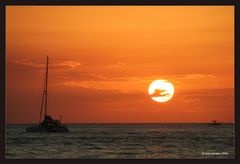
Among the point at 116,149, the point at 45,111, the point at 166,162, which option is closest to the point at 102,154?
the point at 116,149

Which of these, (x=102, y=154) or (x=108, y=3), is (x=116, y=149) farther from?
(x=108, y=3)

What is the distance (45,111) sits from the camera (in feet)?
282

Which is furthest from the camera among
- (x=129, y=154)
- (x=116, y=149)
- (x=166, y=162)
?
(x=116, y=149)

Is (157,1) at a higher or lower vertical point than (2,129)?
higher

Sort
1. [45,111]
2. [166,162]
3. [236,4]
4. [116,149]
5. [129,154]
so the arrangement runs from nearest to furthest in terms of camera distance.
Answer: [236,4] → [166,162] → [129,154] → [116,149] → [45,111]

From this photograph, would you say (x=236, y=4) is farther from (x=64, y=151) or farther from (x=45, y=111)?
(x=45, y=111)

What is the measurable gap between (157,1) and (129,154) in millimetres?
28446

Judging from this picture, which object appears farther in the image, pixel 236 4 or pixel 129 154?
pixel 129 154

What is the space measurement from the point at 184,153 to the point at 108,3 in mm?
30253

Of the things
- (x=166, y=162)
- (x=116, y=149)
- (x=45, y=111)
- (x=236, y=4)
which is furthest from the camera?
(x=45, y=111)

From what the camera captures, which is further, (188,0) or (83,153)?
(83,153)

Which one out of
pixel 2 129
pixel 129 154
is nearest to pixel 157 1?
pixel 2 129

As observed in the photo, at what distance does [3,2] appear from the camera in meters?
24.0

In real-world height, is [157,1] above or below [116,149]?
above
